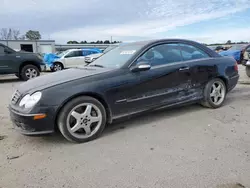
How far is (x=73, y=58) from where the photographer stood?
48.1ft

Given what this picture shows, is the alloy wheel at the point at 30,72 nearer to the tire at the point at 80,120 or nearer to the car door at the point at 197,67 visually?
the tire at the point at 80,120

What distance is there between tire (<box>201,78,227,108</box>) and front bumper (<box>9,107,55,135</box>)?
2928mm

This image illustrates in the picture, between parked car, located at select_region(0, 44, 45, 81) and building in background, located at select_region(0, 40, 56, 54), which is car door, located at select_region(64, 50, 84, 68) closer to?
parked car, located at select_region(0, 44, 45, 81)

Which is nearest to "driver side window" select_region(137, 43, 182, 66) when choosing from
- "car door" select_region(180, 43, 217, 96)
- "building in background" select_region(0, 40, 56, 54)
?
"car door" select_region(180, 43, 217, 96)

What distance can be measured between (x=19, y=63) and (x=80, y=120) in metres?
7.61

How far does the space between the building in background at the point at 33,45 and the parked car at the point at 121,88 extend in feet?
117

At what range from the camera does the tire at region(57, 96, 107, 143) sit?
3023 millimetres

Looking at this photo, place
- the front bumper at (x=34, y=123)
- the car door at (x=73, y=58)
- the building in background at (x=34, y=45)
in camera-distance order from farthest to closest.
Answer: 1. the building in background at (x=34, y=45)
2. the car door at (x=73, y=58)
3. the front bumper at (x=34, y=123)

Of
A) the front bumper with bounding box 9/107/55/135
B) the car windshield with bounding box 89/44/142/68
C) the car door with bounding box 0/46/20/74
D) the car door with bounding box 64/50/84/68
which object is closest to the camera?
the front bumper with bounding box 9/107/55/135

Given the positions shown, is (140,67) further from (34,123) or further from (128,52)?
(34,123)

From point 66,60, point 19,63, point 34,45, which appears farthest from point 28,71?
point 34,45

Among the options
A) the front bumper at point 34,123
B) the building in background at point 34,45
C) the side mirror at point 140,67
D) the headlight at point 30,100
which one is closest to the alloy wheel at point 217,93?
the side mirror at point 140,67

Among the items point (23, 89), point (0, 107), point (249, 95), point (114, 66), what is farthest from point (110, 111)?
point (249, 95)

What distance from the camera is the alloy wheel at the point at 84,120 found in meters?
3.09
